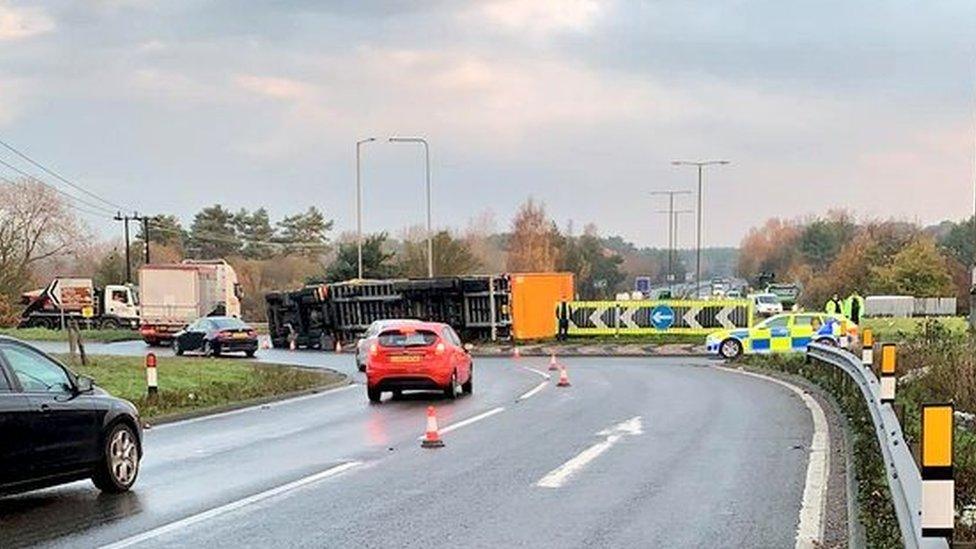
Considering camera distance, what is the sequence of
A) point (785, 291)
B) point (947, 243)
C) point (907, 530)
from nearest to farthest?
point (907, 530), point (785, 291), point (947, 243)

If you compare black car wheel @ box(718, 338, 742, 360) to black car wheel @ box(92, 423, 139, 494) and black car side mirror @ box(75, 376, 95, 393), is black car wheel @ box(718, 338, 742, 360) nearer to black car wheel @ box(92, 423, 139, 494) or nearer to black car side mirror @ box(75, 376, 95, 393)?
black car wheel @ box(92, 423, 139, 494)

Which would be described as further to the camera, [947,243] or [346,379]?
[947,243]

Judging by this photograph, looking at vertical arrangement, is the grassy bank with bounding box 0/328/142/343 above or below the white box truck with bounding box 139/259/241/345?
below

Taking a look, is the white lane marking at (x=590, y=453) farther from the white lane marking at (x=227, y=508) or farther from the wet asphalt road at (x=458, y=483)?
the white lane marking at (x=227, y=508)

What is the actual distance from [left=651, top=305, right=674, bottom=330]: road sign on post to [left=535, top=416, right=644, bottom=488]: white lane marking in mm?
30938

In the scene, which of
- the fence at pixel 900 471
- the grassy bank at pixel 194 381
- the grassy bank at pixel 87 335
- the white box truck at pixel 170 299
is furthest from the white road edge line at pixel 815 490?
the grassy bank at pixel 87 335

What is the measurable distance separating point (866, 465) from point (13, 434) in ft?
25.0

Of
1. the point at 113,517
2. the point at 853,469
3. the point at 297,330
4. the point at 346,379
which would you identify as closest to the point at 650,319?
the point at 297,330

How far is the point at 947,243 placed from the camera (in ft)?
349

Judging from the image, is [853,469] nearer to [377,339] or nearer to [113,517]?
[113,517]

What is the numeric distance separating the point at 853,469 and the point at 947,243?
338 ft

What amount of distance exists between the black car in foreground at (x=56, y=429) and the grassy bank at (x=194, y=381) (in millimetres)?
7334

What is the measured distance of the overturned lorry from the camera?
1805 inches

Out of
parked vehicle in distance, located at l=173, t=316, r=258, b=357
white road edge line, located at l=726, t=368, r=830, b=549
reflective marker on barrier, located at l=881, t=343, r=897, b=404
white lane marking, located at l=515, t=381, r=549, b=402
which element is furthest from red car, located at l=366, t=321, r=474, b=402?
parked vehicle in distance, located at l=173, t=316, r=258, b=357
